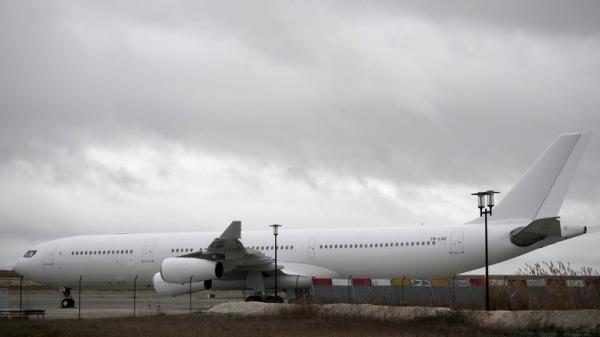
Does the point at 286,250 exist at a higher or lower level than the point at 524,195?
lower

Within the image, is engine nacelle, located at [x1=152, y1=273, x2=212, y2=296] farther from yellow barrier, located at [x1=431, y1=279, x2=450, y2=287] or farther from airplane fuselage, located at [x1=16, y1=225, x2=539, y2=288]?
yellow barrier, located at [x1=431, y1=279, x2=450, y2=287]

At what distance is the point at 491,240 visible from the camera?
26.4 meters

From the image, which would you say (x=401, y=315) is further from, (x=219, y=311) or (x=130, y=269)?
(x=130, y=269)

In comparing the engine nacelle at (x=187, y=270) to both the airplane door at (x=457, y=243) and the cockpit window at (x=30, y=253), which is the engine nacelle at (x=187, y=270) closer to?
the airplane door at (x=457, y=243)

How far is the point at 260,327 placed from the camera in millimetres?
17969

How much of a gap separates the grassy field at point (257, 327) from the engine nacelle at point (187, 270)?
6.77m

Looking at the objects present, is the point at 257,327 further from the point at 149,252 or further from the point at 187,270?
the point at 149,252

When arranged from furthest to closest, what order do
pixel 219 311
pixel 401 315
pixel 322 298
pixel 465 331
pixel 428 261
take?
pixel 428 261, pixel 322 298, pixel 219 311, pixel 401 315, pixel 465 331

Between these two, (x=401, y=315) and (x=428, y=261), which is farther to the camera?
(x=428, y=261)

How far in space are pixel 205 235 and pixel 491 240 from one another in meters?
11.9

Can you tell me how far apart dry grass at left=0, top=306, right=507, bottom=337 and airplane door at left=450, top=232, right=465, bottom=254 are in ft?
27.1

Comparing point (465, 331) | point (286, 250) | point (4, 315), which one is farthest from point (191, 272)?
point (465, 331)

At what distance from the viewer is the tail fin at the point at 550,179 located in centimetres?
2623

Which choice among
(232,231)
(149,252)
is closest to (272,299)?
(232,231)
